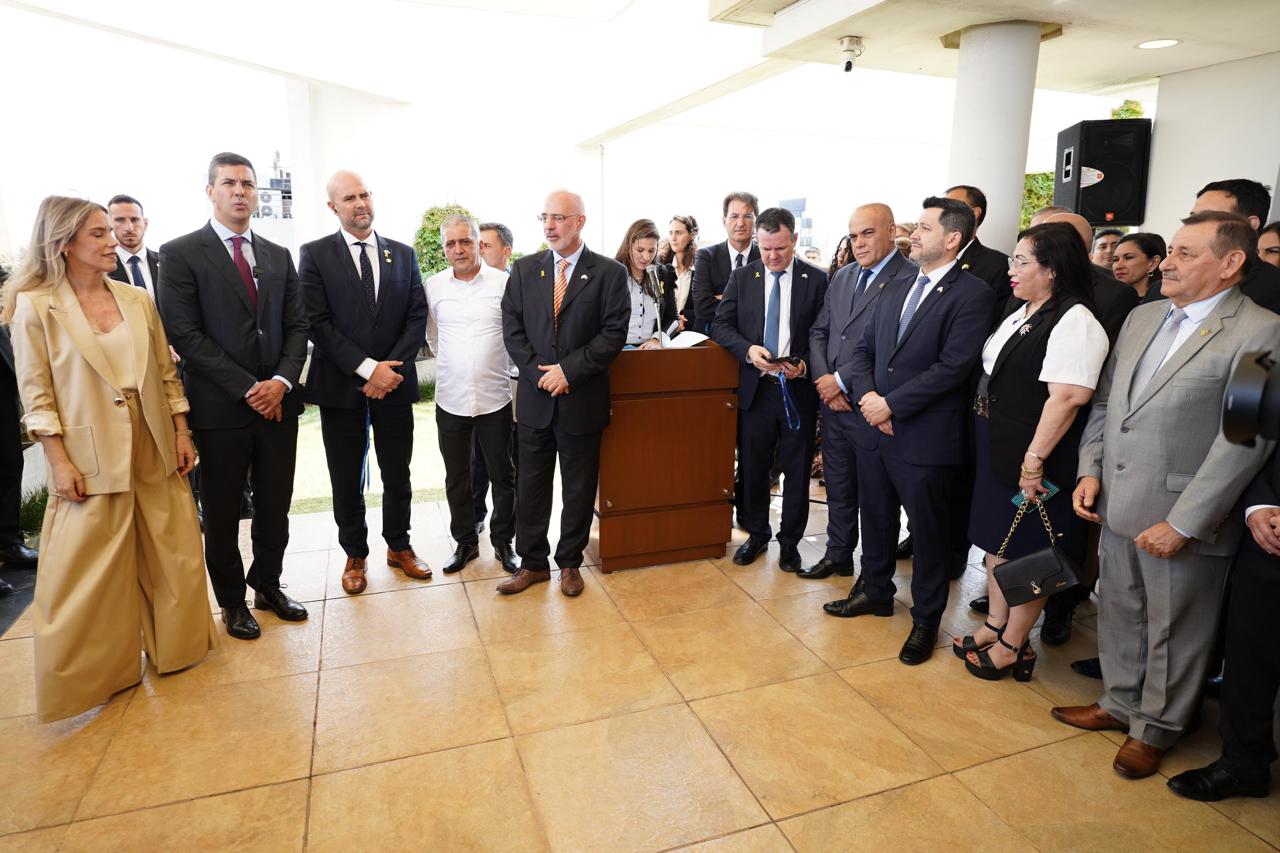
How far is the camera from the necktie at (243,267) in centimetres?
326

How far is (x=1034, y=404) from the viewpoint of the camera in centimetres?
281

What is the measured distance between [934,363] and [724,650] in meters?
1.53

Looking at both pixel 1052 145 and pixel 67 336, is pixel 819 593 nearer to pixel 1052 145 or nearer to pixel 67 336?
pixel 67 336

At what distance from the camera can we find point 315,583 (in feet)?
13.1

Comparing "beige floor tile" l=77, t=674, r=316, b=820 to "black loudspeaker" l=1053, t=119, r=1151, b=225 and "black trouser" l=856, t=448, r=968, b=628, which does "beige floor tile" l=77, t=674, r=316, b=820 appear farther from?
"black loudspeaker" l=1053, t=119, r=1151, b=225

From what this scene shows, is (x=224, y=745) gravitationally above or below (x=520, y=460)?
below

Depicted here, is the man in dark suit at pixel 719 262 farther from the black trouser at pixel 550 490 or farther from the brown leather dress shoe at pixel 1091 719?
the brown leather dress shoe at pixel 1091 719

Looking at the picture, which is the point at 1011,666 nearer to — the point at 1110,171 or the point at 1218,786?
the point at 1218,786

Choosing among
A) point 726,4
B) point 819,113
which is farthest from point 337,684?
point 819,113

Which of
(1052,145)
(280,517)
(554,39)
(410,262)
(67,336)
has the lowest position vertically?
(280,517)

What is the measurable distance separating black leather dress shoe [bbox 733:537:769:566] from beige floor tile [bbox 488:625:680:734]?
39.2 inches

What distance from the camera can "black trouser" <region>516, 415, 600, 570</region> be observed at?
→ 3818 mm

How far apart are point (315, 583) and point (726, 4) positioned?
4.57 meters

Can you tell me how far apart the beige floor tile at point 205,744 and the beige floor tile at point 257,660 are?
6cm
